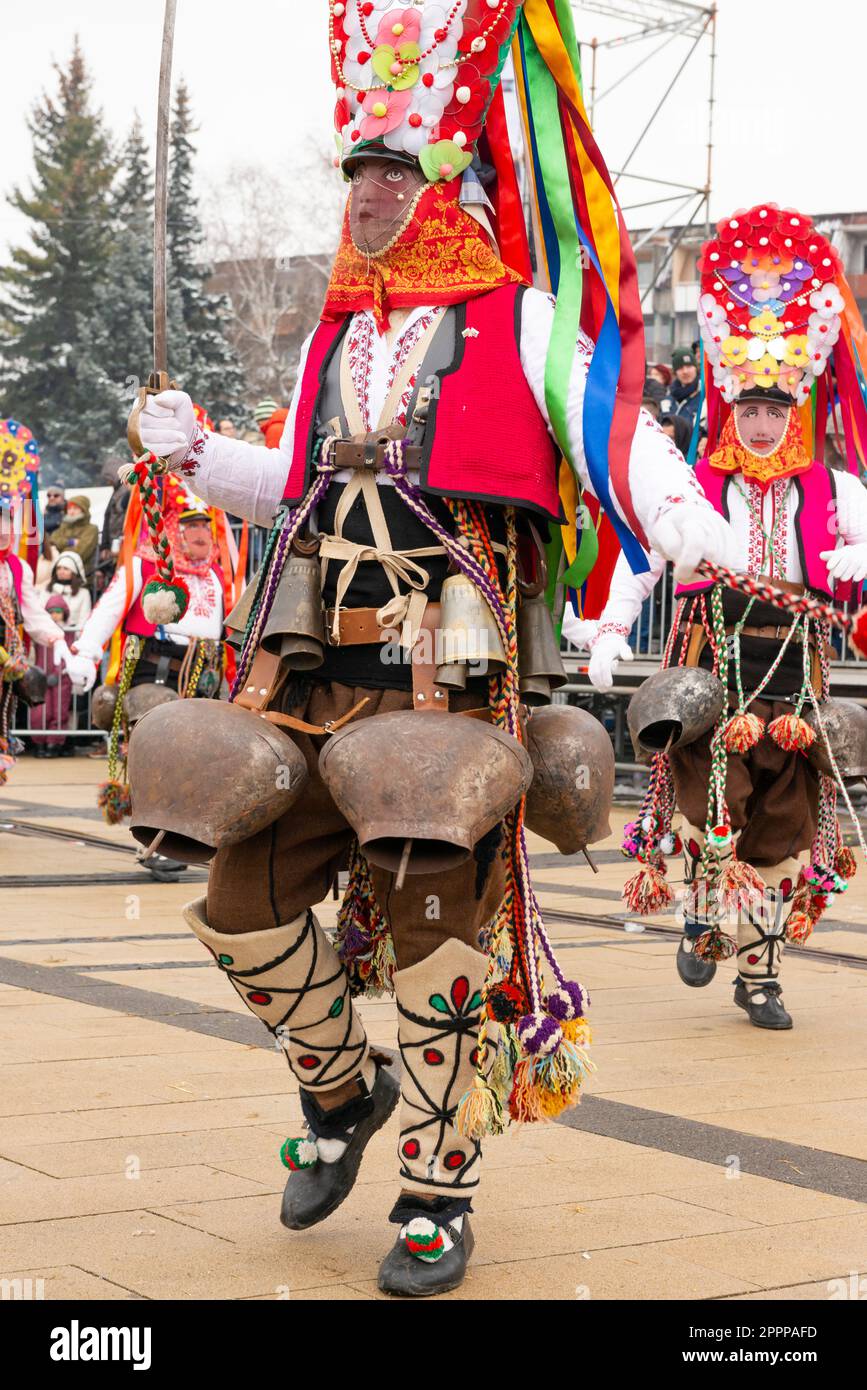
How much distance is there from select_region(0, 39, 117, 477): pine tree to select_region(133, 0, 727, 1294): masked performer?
109 ft

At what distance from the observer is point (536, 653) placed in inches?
149

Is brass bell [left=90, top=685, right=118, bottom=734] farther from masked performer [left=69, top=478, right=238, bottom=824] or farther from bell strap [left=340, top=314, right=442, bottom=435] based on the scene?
bell strap [left=340, top=314, right=442, bottom=435]

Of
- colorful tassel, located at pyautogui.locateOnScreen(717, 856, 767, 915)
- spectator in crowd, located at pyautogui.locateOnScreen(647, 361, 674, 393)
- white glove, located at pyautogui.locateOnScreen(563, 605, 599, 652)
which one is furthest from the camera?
spectator in crowd, located at pyautogui.locateOnScreen(647, 361, 674, 393)

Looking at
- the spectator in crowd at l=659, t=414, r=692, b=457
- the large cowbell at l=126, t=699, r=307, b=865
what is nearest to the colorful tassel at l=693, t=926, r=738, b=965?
the large cowbell at l=126, t=699, r=307, b=865

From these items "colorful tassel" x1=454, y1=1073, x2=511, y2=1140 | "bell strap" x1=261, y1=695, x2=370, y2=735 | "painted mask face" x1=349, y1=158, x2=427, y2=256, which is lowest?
"colorful tassel" x1=454, y1=1073, x2=511, y2=1140

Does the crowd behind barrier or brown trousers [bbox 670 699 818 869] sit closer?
brown trousers [bbox 670 699 818 869]

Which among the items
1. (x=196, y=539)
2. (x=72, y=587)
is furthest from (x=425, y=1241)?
(x=72, y=587)

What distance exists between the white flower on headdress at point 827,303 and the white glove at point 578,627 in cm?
204

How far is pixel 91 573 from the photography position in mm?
17406

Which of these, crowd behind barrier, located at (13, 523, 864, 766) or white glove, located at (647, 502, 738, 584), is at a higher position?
white glove, located at (647, 502, 738, 584)

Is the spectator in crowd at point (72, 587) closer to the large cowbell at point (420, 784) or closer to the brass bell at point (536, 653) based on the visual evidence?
the brass bell at point (536, 653)

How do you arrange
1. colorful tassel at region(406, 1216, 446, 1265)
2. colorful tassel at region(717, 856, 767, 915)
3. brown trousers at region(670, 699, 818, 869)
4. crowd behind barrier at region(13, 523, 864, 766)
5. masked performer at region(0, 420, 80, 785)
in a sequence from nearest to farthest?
colorful tassel at region(406, 1216, 446, 1265), colorful tassel at region(717, 856, 767, 915), brown trousers at region(670, 699, 818, 869), masked performer at region(0, 420, 80, 785), crowd behind barrier at region(13, 523, 864, 766)

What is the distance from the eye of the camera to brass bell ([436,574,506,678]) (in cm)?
356

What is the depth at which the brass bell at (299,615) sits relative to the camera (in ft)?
11.9
